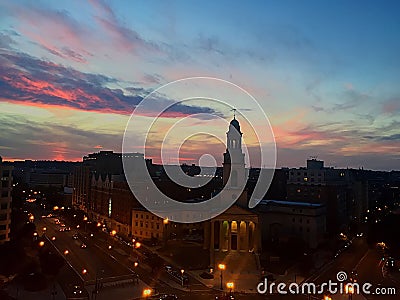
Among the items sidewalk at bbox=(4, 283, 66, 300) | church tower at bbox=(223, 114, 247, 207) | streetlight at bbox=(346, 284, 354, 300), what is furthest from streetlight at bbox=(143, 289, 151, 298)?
church tower at bbox=(223, 114, 247, 207)

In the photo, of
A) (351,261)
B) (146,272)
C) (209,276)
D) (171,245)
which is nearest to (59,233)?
(171,245)

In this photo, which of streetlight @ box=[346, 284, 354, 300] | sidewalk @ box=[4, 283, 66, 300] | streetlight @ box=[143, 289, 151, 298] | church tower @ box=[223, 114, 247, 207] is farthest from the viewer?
church tower @ box=[223, 114, 247, 207]

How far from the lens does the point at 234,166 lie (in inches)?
1800

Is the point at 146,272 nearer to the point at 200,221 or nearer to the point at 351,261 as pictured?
the point at 200,221

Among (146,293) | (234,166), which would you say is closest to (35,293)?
(146,293)

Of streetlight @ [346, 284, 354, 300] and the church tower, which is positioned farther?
the church tower

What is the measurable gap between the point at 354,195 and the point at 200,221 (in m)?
42.8

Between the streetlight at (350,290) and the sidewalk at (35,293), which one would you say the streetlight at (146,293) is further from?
the streetlight at (350,290)

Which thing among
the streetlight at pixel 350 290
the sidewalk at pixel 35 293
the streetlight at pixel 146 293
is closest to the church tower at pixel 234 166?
the streetlight at pixel 350 290

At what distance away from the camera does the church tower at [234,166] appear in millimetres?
45688

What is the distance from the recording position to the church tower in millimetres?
45688

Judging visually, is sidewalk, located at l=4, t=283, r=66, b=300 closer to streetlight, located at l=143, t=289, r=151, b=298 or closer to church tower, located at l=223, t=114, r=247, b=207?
streetlight, located at l=143, t=289, r=151, b=298

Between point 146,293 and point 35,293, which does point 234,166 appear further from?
point 35,293

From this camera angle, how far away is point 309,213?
5044 centimetres
